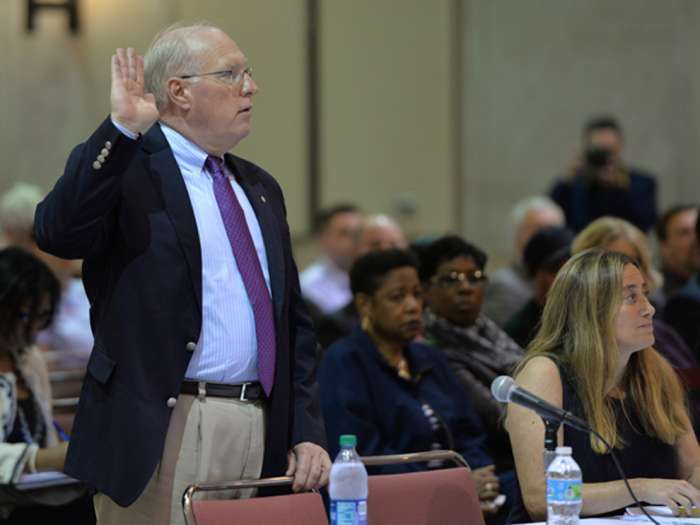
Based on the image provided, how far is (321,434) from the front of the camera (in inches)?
141

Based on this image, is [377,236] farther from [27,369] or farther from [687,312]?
[27,369]

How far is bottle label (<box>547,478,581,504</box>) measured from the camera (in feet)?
10.4

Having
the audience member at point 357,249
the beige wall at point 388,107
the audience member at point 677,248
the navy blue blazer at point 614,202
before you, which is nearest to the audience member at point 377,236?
the audience member at point 357,249

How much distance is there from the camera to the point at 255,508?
128 inches

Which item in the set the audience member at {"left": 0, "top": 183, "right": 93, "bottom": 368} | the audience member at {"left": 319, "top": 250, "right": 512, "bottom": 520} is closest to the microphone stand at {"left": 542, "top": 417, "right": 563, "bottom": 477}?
the audience member at {"left": 319, "top": 250, "right": 512, "bottom": 520}

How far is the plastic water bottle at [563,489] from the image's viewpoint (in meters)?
3.16

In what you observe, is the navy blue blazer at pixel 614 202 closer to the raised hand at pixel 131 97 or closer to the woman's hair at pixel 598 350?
the woman's hair at pixel 598 350

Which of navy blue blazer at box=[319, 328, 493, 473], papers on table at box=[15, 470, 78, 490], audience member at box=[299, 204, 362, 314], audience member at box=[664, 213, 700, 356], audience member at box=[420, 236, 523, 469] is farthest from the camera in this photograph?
audience member at box=[299, 204, 362, 314]

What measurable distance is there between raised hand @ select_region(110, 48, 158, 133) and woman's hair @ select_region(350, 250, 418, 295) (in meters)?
2.04

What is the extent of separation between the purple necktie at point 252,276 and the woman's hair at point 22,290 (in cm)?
126

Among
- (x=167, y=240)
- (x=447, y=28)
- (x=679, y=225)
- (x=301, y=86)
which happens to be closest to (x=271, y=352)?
(x=167, y=240)

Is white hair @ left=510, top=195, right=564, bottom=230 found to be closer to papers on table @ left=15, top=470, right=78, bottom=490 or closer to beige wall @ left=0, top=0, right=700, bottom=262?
beige wall @ left=0, top=0, right=700, bottom=262

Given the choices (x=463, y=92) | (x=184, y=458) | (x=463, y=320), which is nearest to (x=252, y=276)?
(x=184, y=458)

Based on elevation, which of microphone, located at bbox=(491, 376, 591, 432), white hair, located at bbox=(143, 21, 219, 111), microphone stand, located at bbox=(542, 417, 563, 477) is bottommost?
microphone stand, located at bbox=(542, 417, 563, 477)
